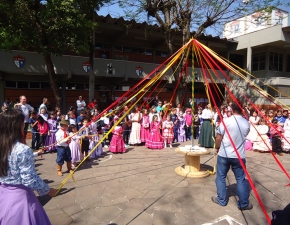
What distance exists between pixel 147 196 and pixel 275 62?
72.6ft

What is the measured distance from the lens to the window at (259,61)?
A: 838 inches

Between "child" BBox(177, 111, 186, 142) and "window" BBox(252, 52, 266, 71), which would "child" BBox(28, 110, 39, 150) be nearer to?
"child" BBox(177, 111, 186, 142)

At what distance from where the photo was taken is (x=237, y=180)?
3904mm

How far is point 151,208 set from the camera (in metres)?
3.92

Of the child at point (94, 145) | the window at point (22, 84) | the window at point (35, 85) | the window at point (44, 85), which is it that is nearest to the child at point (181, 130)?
the child at point (94, 145)

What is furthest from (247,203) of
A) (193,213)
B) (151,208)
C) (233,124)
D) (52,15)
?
(52,15)

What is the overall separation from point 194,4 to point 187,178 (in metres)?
10.1

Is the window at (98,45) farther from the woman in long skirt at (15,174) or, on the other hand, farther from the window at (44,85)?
the woman in long skirt at (15,174)

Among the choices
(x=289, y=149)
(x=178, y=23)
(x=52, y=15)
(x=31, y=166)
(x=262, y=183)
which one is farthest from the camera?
(x=178, y=23)

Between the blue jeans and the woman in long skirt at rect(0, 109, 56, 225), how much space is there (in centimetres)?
294

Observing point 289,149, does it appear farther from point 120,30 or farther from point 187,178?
point 120,30

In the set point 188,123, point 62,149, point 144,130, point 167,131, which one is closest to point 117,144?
point 144,130

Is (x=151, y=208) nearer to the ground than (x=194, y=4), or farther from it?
nearer to the ground

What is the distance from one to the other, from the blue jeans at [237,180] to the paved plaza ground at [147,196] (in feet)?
0.49
